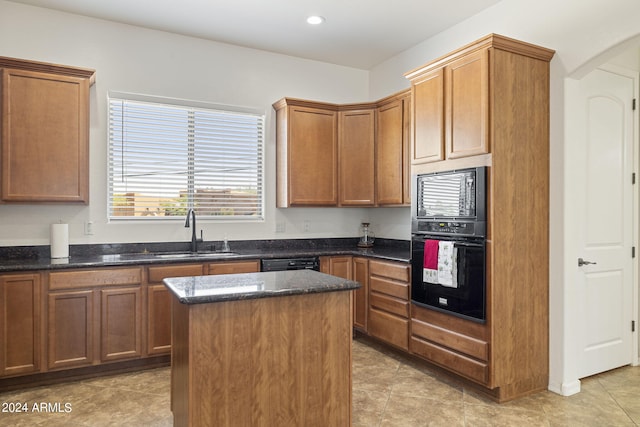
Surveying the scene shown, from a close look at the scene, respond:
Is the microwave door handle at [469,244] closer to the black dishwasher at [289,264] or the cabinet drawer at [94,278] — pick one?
the black dishwasher at [289,264]

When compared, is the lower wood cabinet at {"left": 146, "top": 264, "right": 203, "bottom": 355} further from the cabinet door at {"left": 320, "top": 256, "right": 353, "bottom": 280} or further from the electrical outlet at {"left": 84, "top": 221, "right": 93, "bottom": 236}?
the cabinet door at {"left": 320, "top": 256, "right": 353, "bottom": 280}

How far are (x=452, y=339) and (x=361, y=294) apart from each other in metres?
1.29

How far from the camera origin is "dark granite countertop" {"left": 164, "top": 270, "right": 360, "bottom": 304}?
2115 mm

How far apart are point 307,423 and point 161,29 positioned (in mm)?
3831

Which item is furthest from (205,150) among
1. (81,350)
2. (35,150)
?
(81,350)

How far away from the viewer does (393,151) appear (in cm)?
452

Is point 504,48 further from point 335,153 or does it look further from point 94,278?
point 94,278

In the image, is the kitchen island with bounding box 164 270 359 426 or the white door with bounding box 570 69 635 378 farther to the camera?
the white door with bounding box 570 69 635 378

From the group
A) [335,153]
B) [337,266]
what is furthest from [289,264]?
[335,153]

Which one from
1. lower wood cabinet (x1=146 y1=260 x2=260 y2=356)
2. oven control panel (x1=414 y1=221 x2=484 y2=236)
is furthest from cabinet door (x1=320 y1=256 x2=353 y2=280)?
lower wood cabinet (x1=146 y1=260 x2=260 y2=356)

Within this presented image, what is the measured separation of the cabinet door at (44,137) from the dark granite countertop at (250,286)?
1831 mm

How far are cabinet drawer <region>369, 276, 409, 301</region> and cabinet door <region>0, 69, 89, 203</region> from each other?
8.85 ft

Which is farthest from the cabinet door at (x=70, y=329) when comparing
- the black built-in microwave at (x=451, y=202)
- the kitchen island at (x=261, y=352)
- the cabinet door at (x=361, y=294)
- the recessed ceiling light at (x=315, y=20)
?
the recessed ceiling light at (x=315, y=20)

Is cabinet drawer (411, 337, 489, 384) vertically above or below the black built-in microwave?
below
